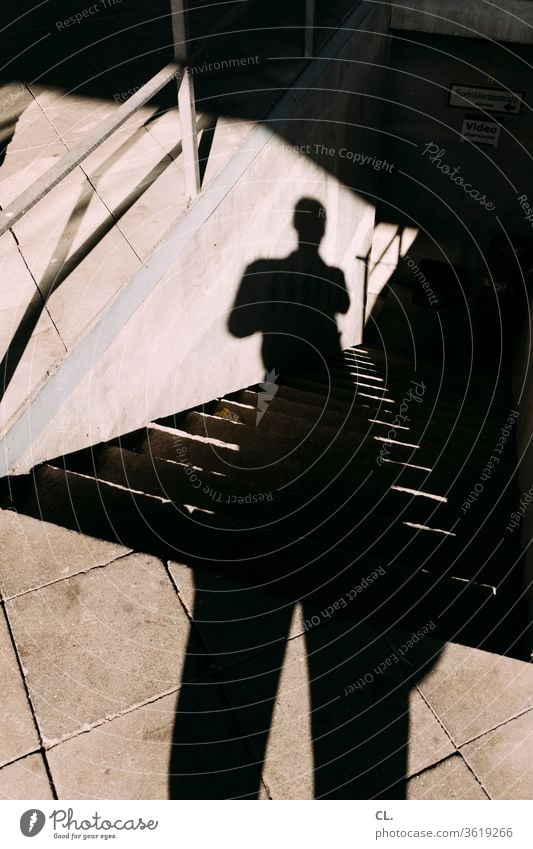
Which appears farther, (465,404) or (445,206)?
(445,206)

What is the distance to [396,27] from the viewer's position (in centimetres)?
778

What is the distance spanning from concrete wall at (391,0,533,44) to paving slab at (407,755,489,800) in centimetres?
725

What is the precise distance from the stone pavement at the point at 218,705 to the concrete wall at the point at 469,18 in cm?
682

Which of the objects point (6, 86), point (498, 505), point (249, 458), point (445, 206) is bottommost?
point (249, 458)

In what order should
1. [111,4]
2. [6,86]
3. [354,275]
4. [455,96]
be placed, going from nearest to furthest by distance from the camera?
[6,86]
[111,4]
[455,96]
[354,275]

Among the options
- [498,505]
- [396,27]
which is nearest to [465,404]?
[498,505]

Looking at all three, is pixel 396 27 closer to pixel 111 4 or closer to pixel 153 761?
pixel 111 4

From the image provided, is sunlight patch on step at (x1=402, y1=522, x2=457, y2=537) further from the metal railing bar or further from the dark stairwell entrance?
the metal railing bar

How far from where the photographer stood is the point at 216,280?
5.02 meters

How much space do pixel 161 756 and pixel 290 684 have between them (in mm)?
579

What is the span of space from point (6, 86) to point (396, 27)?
14.0 feet

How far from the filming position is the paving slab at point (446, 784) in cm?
271

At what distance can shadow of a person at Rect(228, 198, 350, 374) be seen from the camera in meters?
5.89
